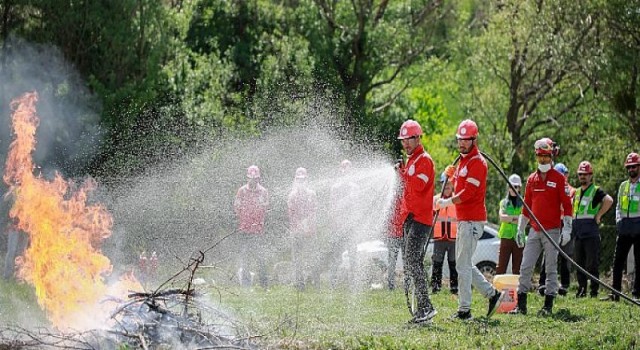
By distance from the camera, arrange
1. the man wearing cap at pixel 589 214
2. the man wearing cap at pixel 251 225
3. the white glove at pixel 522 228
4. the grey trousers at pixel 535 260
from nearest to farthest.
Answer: the grey trousers at pixel 535 260 → the white glove at pixel 522 228 → the man wearing cap at pixel 589 214 → the man wearing cap at pixel 251 225

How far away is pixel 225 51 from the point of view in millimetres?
27953

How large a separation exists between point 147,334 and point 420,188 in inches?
162

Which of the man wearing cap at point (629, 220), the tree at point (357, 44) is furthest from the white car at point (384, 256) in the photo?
the tree at point (357, 44)

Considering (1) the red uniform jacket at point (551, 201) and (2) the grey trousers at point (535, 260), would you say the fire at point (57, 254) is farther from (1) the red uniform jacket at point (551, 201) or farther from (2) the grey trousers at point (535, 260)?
(1) the red uniform jacket at point (551, 201)

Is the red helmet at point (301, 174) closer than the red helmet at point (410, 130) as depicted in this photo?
No

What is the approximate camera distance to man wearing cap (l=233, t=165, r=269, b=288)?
16375 millimetres

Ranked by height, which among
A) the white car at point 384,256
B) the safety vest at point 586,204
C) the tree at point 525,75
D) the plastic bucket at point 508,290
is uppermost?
the tree at point 525,75

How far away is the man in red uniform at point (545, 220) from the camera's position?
12.5 metres

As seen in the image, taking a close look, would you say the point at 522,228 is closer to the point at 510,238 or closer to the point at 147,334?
the point at 510,238

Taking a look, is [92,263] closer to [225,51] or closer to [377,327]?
[377,327]

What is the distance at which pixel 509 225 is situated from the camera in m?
15.7

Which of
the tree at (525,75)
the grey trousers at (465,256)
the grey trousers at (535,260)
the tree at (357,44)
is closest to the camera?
the grey trousers at (465,256)

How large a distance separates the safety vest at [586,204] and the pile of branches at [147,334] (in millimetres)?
8651

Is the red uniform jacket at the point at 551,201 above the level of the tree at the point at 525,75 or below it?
below
